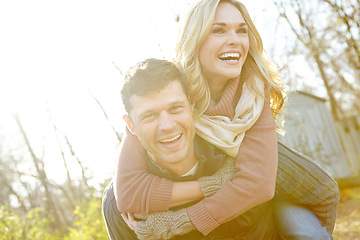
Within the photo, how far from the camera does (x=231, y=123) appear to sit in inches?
107

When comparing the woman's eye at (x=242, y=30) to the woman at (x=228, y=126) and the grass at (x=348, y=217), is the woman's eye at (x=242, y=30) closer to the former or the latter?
the woman at (x=228, y=126)

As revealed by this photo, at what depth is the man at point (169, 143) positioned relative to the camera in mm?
2590

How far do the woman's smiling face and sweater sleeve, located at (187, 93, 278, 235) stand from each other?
0.59 meters

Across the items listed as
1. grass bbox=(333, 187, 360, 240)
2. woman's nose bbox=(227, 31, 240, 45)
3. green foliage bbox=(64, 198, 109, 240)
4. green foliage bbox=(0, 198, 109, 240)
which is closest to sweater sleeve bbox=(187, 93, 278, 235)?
woman's nose bbox=(227, 31, 240, 45)

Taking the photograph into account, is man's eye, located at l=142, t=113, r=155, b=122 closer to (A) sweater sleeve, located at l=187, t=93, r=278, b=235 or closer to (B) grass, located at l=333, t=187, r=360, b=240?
(A) sweater sleeve, located at l=187, t=93, r=278, b=235

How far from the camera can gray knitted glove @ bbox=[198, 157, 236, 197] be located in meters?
2.63

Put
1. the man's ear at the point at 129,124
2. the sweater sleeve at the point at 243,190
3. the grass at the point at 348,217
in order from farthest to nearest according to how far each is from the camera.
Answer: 1. the grass at the point at 348,217
2. the man's ear at the point at 129,124
3. the sweater sleeve at the point at 243,190

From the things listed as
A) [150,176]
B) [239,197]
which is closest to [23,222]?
[150,176]

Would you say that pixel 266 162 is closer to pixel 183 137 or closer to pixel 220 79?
pixel 183 137

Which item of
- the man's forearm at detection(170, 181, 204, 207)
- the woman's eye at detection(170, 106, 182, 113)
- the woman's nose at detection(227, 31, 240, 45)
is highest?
the woman's nose at detection(227, 31, 240, 45)

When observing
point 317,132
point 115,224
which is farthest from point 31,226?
point 317,132

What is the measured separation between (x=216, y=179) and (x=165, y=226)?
1.46 ft

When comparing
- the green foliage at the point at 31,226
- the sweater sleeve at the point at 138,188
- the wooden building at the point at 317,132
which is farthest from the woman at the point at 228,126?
the wooden building at the point at 317,132

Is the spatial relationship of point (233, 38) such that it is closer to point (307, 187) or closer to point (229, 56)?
point (229, 56)
